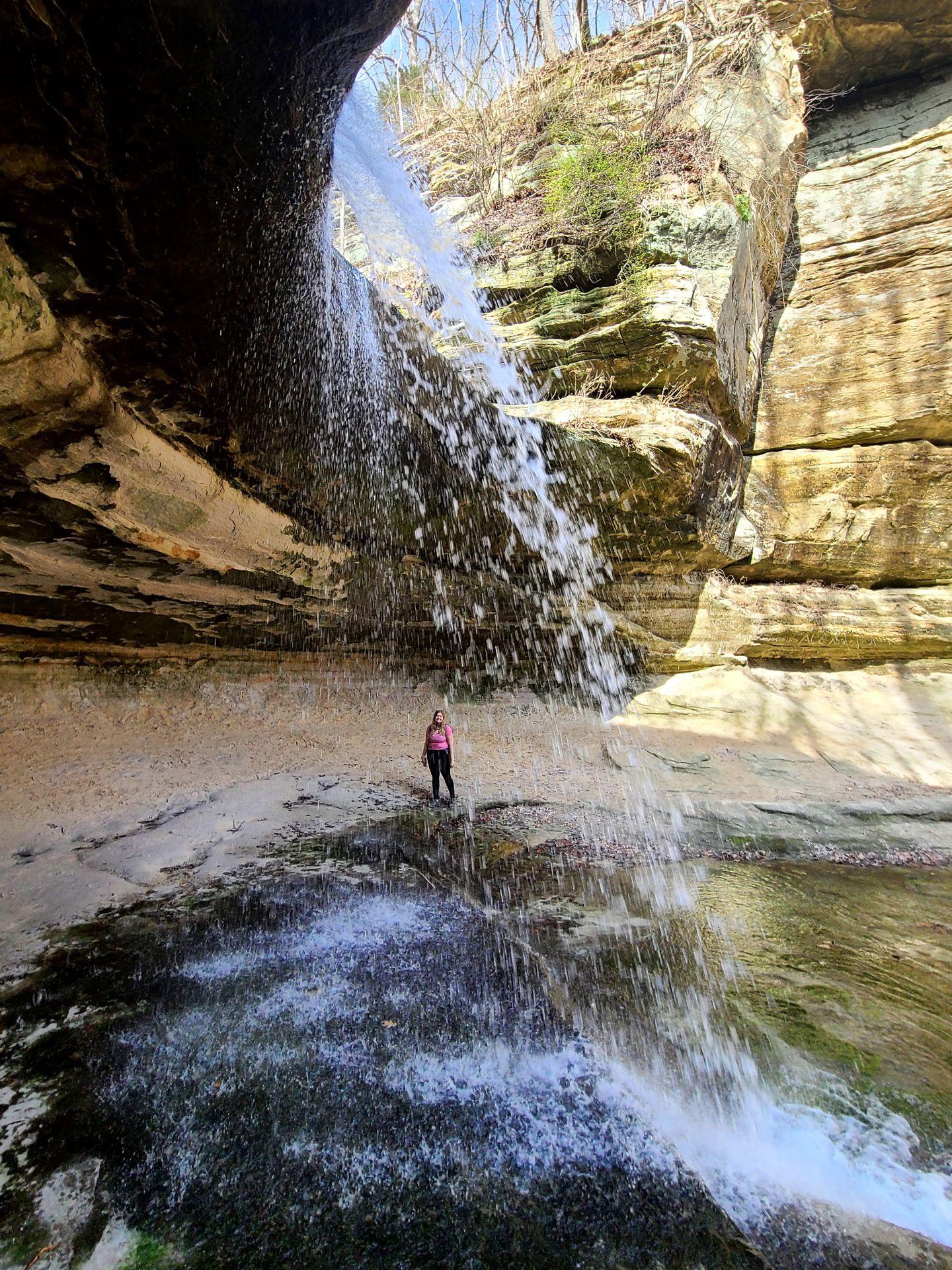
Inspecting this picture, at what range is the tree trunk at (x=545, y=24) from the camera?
1095cm

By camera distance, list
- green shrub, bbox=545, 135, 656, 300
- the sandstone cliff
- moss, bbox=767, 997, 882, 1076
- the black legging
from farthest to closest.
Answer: the sandstone cliff, green shrub, bbox=545, 135, 656, 300, the black legging, moss, bbox=767, 997, 882, 1076

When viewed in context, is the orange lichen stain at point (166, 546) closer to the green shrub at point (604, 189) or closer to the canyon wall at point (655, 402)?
the canyon wall at point (655, 402)

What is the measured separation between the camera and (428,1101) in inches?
96.4

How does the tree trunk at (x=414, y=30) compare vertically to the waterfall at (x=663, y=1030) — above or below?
above

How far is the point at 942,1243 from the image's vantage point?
189 centimetres

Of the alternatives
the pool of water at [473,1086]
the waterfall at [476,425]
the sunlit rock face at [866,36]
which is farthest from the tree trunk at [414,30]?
the pool of water at [473,1086]

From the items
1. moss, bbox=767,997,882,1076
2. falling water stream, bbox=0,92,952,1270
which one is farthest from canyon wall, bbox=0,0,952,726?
moss, bbox=767,997,882,1076

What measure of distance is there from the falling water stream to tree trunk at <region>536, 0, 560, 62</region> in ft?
37.9

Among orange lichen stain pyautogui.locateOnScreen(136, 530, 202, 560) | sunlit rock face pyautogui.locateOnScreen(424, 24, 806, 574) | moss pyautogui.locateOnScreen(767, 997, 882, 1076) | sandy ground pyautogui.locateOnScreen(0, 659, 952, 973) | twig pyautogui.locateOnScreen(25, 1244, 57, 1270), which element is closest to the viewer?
twig pyautogui.locateOnScreen(25, 1244, 57, 1270)

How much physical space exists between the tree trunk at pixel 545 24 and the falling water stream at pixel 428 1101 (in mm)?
11549

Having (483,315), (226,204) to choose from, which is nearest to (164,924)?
(226,204)

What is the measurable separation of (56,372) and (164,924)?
378 cm

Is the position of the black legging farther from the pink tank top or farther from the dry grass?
the dry grass

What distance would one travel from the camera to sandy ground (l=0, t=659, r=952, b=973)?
5.05m
